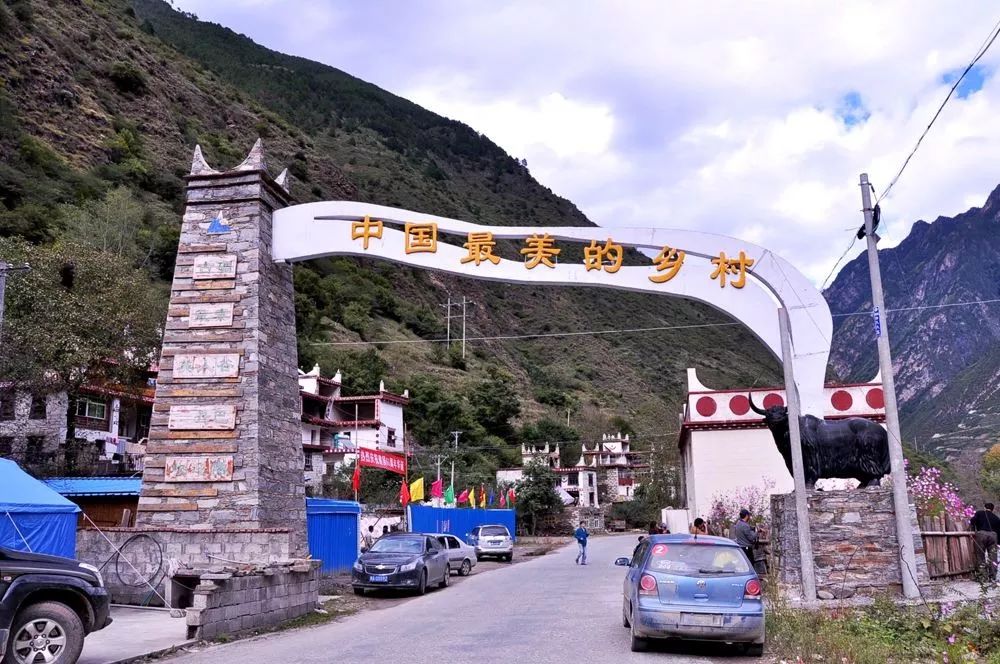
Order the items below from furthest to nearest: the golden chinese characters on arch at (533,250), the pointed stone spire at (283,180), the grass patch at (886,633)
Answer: the pointed stone spire at (283,180)
the golden chinese characters on arch at (533,250)
the grass patch at (886,633)

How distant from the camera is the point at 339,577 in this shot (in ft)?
64.7

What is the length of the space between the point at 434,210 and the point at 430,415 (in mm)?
65161

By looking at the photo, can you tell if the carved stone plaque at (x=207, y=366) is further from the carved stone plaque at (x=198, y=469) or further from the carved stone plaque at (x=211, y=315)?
the carved stone plaque at (x=198, y=469)

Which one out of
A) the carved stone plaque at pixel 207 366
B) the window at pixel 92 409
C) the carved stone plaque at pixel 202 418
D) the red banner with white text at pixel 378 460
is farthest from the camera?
the window at pixel 92 409

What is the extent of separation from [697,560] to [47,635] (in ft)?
22.6

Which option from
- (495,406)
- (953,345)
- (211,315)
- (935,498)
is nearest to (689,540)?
(211,315)

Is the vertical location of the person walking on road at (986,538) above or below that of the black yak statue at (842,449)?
below

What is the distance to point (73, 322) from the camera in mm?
23672

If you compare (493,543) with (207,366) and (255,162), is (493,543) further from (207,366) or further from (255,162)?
(255,162)

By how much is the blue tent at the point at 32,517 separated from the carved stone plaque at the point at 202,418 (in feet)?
6.81

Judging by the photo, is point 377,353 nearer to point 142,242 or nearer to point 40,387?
point 142,242

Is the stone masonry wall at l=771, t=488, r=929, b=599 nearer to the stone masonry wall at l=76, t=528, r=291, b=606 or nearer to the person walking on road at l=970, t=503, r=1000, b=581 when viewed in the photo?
the person walking on road at l=970, t=503, r=1000, b=581

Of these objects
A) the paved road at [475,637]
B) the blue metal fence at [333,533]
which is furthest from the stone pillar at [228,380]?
the blue metal fence at [333,533]

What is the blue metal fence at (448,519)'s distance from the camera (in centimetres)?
2983
